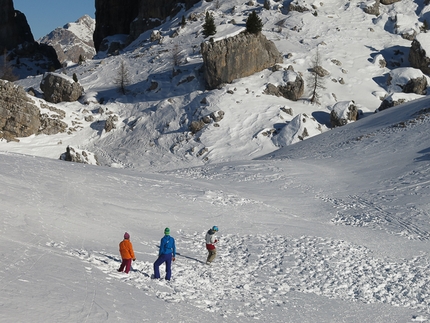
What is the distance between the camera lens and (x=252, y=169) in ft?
96.5

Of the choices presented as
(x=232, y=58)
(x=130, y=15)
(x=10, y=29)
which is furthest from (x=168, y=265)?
(x=10, y=29)

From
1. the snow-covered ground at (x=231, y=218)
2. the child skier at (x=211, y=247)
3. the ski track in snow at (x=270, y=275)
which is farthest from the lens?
the child skier at (x=211, y=247)

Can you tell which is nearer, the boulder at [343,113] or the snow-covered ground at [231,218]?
the snow-covered ground at [231,218]

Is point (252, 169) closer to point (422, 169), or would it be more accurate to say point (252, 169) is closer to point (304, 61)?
point (422, 169)

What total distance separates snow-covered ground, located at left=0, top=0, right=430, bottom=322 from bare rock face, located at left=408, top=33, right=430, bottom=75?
30.8 feet

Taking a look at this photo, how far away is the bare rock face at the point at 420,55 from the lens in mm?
53250

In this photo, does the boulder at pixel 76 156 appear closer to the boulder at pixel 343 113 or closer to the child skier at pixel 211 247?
the boulder at pixel 343 113

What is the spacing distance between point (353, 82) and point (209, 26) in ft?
69.0

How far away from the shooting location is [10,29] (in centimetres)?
9131

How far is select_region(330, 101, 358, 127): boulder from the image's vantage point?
147ft

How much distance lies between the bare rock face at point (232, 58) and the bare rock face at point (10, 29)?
59.0 meters

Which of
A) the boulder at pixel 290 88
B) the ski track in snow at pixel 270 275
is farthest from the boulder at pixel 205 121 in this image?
the ski track in snow at pixel 270 275

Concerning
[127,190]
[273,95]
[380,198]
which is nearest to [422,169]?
[380,198]

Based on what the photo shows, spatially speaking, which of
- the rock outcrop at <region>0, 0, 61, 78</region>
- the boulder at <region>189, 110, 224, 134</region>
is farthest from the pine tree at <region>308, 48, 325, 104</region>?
the rock outcrop at <region>0, 0, 61, 78</region>
